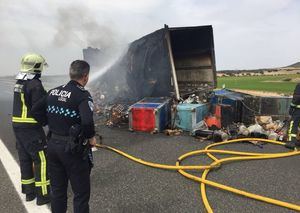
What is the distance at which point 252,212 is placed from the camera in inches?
145

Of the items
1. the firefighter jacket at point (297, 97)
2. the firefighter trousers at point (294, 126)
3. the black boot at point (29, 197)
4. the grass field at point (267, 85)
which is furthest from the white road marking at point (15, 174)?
the grass field at point (267, 85)

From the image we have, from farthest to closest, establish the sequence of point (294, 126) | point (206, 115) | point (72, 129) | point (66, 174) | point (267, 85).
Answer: point (267, 85) → point (206, 115) → point (294, 126) → point (66, 174) → point (72, 129)

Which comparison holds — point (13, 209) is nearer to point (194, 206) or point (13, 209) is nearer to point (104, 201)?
point (104, 201)

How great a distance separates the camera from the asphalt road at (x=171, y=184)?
3.89 meters

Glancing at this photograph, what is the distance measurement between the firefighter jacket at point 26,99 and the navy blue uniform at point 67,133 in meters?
0.84

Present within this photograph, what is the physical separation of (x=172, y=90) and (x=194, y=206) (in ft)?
17.1

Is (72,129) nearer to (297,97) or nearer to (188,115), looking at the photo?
(188,115)

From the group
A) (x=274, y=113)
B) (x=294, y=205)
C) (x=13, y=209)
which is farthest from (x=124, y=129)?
(x=294, y=205)

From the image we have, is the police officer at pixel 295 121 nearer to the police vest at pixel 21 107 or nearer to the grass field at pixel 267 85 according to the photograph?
the police vest at pixel 21 107

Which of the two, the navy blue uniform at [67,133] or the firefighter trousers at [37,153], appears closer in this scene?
the navy blue uniform at [67,133]

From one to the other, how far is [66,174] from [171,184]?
1.92 m

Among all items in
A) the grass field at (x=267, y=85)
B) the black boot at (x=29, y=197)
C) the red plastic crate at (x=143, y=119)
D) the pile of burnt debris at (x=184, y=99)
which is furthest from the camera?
the grass field at (x=267, y=85)

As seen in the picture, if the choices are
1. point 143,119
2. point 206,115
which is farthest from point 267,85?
point 143,119

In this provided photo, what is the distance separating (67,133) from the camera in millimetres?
2971
